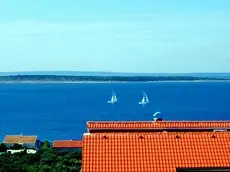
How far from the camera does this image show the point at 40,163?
38844 millimetres

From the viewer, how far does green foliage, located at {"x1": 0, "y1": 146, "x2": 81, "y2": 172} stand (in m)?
34.5

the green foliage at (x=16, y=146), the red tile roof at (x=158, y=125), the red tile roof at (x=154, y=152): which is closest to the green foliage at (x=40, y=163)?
the red tile roof at (x=158, y=125)

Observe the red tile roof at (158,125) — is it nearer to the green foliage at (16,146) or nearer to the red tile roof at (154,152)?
the red tile roof at (154,152)

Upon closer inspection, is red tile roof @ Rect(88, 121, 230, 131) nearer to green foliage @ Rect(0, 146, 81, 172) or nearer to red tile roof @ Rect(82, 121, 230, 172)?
green foliage @ Rect(0, 146, 81, 172)

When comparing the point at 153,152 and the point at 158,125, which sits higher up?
the point at 158,125

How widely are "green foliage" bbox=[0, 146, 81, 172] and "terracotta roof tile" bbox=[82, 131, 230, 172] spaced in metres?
17.2

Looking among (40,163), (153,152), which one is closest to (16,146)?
(40,163)

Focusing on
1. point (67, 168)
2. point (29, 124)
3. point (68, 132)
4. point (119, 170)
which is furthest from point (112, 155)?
point (29, 124)

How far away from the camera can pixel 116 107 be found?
137500 millimetres

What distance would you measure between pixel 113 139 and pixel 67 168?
64.7ft

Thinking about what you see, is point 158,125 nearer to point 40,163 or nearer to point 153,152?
point 153,152

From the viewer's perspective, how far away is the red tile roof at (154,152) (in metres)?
16.5

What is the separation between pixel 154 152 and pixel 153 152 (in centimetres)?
3

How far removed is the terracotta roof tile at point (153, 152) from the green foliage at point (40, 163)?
17165 millimetres
